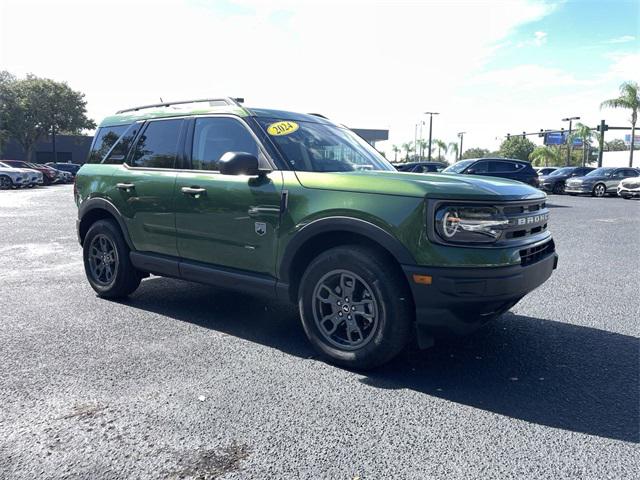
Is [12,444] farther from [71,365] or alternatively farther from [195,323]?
[195,323]

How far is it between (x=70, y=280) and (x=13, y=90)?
167 ft

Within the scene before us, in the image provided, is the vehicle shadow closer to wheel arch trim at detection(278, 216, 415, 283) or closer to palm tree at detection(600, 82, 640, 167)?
wheel arch trim at detection(278, 216, 415, 283)

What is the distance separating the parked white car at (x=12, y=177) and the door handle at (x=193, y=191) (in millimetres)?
25753

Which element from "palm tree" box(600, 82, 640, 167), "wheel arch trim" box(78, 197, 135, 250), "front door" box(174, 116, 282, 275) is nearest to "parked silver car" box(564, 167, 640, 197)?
"palm tree" box(600, 82, 640, 167)

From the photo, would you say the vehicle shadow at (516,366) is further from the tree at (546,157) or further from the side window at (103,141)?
the tree at (546,157)

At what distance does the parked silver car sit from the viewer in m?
25.5

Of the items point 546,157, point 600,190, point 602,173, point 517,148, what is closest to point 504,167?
point 600,190

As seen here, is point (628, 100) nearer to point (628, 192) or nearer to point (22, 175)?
point (628, 192)

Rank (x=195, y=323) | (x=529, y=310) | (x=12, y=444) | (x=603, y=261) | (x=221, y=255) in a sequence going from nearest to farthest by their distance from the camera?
(x=12, y=444) → (x=221, y=255) → (x=195, y=323) → (x=529, y=310) → (x=603, y=261)

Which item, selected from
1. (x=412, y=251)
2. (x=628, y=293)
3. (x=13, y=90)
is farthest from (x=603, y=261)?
(x=13, y=90)

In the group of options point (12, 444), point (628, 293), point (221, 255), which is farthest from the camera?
point (628, 293)

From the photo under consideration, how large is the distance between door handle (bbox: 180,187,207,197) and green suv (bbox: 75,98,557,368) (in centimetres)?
1

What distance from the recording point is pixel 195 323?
4758 millimetres

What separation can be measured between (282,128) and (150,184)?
1424mm
